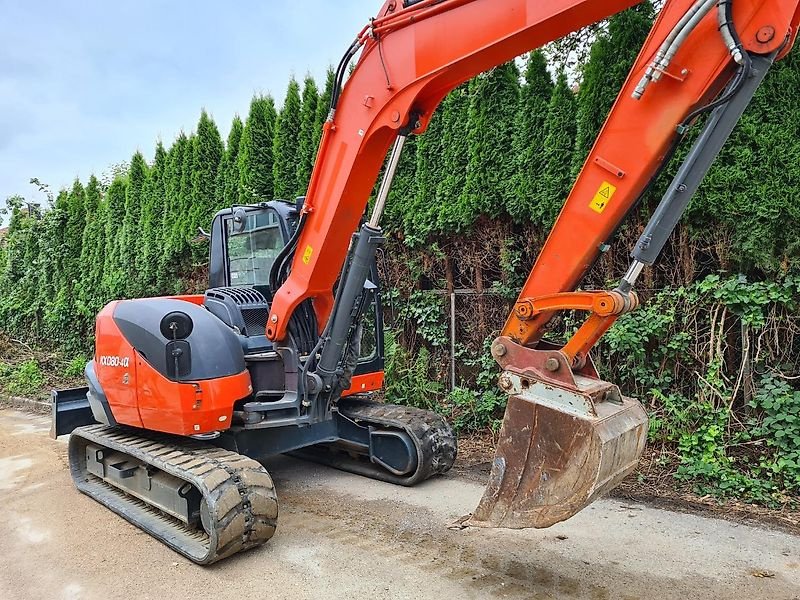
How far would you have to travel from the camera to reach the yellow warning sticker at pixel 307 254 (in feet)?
13.1

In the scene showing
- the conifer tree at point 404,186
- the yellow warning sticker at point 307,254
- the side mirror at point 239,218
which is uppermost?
the conifer tree at point 404,186

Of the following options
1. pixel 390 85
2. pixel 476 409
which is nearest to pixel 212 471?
pixel 390 85

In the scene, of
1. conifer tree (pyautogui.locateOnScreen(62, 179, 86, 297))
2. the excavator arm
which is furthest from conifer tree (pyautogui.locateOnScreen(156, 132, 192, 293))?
the excavator arm

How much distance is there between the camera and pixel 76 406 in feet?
17.8

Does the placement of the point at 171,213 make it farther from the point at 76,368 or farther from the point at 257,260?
the point at 257,260

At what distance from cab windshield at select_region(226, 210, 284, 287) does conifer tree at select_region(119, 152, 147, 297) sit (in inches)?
253

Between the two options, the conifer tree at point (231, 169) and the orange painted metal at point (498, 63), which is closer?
the orange painted metal at point (498, 63)

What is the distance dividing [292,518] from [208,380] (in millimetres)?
1210

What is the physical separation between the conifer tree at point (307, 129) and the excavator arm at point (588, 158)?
175 inches

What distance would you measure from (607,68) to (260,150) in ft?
16.5

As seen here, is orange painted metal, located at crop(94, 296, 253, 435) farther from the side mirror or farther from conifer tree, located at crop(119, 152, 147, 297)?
conifer tree, located at crop(119, 152, 147, 297)

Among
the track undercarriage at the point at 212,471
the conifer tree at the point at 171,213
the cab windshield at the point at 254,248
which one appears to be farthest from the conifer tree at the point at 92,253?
the cab windshield at the point at 254,248

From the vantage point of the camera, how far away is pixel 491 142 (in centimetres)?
612

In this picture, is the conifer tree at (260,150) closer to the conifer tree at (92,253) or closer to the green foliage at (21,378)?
the conifer tree at (92,253)
